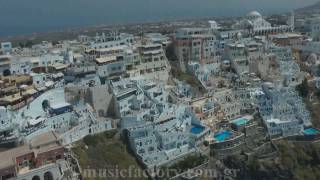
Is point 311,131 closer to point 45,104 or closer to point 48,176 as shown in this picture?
point 45,104

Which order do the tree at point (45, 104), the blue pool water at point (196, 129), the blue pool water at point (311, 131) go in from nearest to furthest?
the tree at point (45, 104) < the blue pool water at point (196, 129) < the blue pool water at point (311, 131)

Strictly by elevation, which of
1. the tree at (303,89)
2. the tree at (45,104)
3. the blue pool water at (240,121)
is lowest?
the blue pool water at (240,121)

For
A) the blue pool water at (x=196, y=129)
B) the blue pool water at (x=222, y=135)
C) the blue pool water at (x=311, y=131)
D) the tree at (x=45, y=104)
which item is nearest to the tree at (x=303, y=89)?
the blue pool water at (x=311, y=131)

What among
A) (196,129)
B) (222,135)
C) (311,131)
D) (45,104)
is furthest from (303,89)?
(45,104)

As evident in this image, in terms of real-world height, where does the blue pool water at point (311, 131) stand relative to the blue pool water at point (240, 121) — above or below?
below

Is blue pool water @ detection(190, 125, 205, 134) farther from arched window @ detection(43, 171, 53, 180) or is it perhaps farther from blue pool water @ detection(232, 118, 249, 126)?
arched window @ detection(43, 171, 53, 180)

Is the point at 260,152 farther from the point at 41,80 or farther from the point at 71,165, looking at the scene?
the point at 41,80

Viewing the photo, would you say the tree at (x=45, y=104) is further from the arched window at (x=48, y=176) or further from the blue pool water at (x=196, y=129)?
the blue pool water at (x=196, y=129)

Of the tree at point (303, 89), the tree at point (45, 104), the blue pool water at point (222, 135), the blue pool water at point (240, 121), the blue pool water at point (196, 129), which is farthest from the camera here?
the tree at point (303, 89)

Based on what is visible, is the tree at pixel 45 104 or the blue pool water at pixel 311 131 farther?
the blue pool water at pixel 311 131

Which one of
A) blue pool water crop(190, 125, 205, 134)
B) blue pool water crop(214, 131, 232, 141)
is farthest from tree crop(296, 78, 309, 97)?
blue pool water crop(190, 125, 205, 134)
